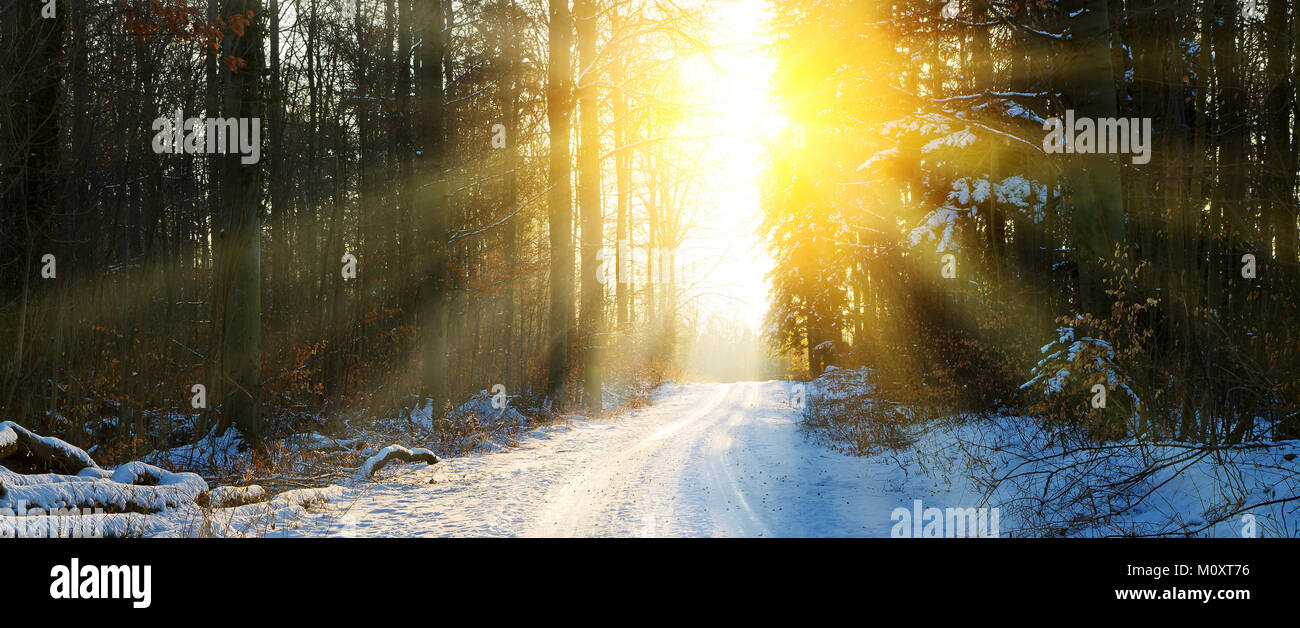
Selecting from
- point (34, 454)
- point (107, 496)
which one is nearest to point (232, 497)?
point (107, 496)

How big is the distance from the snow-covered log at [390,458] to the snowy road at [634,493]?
0.29 metres

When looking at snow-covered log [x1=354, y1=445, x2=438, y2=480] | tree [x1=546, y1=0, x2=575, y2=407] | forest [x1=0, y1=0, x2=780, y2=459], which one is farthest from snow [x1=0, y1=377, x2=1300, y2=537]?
tree [x1=546, y1=0, x2=575, y2=407]

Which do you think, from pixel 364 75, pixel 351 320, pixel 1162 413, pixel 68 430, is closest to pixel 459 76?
pixel 364 75

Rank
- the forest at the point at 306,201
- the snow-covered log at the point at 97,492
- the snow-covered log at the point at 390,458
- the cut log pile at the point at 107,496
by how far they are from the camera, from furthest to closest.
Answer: the snow-covered log at the point at 390,458 < the forest at the point at 306,201 < the snow-covered log at the point at 97,492 < the cut log pile at the point at 107,496

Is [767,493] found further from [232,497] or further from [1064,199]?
[1064,199]

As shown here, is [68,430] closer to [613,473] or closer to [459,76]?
[613,473]

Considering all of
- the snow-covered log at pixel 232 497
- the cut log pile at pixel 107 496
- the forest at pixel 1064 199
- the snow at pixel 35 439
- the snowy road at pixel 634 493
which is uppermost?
the forest at pixel 1064 199

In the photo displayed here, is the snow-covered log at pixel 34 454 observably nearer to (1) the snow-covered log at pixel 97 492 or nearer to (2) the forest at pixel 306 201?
(1) the snow-covered log at pixel 97 492

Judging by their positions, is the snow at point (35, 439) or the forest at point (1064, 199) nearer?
the snow at point (35, 439)

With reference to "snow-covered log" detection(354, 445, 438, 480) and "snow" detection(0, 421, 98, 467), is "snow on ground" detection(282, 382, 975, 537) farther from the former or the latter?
"snow" detection(0, 421, 98, 467)

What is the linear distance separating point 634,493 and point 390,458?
4190 mm

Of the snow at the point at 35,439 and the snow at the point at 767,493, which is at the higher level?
the snow at the point at 35,439

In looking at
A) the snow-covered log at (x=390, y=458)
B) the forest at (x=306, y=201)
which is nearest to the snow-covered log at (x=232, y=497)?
the snow-covered log at (x=390, y=458)

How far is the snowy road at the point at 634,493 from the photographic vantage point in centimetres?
666
